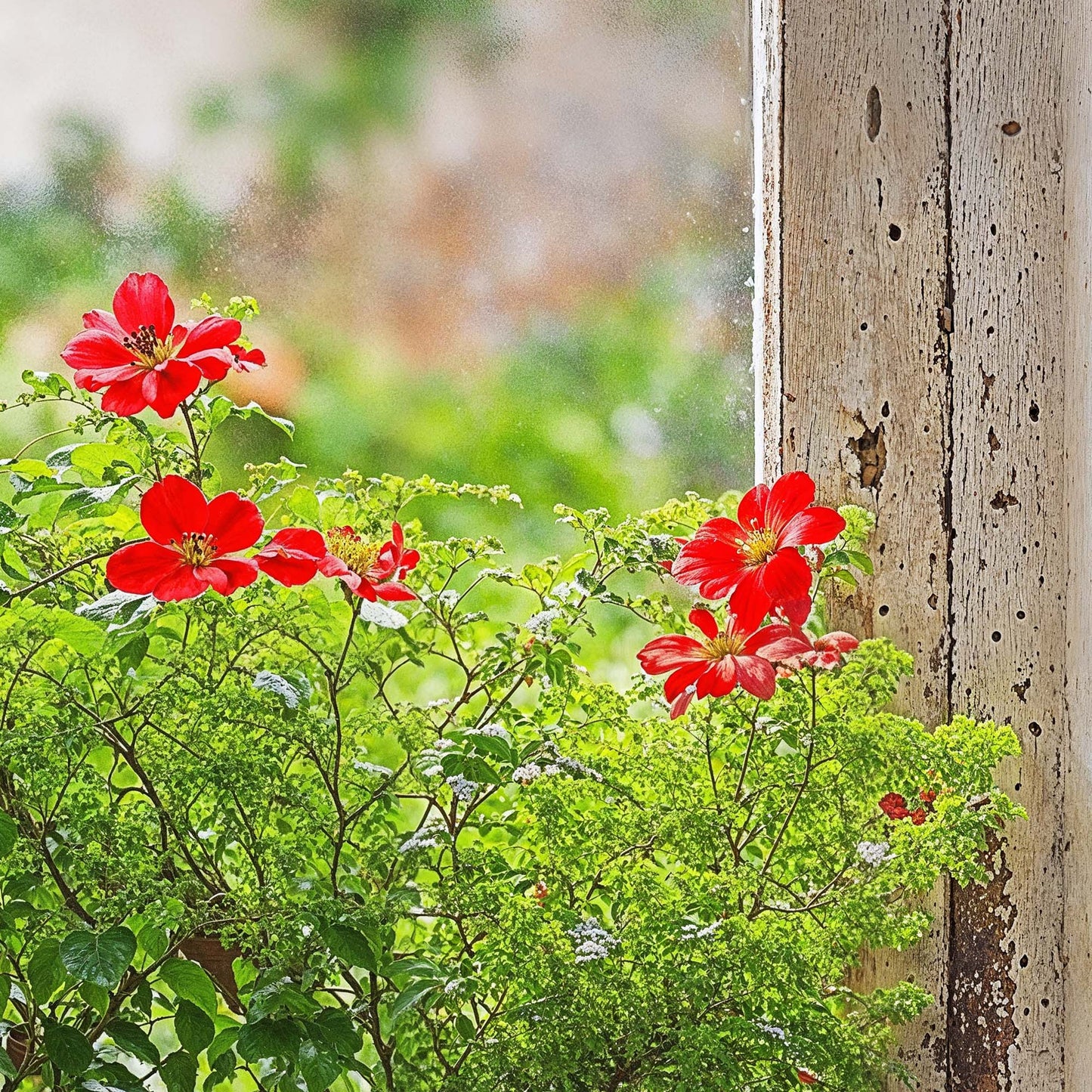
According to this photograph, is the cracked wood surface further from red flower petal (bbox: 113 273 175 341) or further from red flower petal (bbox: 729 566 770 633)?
red flower petal (bbox: 113 273 175 341)

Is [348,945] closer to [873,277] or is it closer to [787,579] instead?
[787,579]

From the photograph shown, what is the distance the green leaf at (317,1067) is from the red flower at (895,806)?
54cm

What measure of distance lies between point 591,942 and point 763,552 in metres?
0.34

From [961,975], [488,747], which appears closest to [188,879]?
[488,747]

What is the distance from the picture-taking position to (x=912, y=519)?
1150 mm

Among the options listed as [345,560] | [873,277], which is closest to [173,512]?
[345,560]

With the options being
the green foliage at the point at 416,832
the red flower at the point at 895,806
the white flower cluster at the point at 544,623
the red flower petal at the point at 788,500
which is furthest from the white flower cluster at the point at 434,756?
the red flower at the point at 895,806

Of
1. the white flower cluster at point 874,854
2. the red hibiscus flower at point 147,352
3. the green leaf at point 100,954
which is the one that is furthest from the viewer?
the white flower cluster at point 874,854

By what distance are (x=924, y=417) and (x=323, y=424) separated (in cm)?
65

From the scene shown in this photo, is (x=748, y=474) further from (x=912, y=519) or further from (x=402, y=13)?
(x=402, y=13)

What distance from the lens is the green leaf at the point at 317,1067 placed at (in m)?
0.79

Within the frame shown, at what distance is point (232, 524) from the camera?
2.73 feet

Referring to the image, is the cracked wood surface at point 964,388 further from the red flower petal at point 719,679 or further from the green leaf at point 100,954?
the green leaf at point 100,954

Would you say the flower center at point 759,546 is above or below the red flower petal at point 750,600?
above
